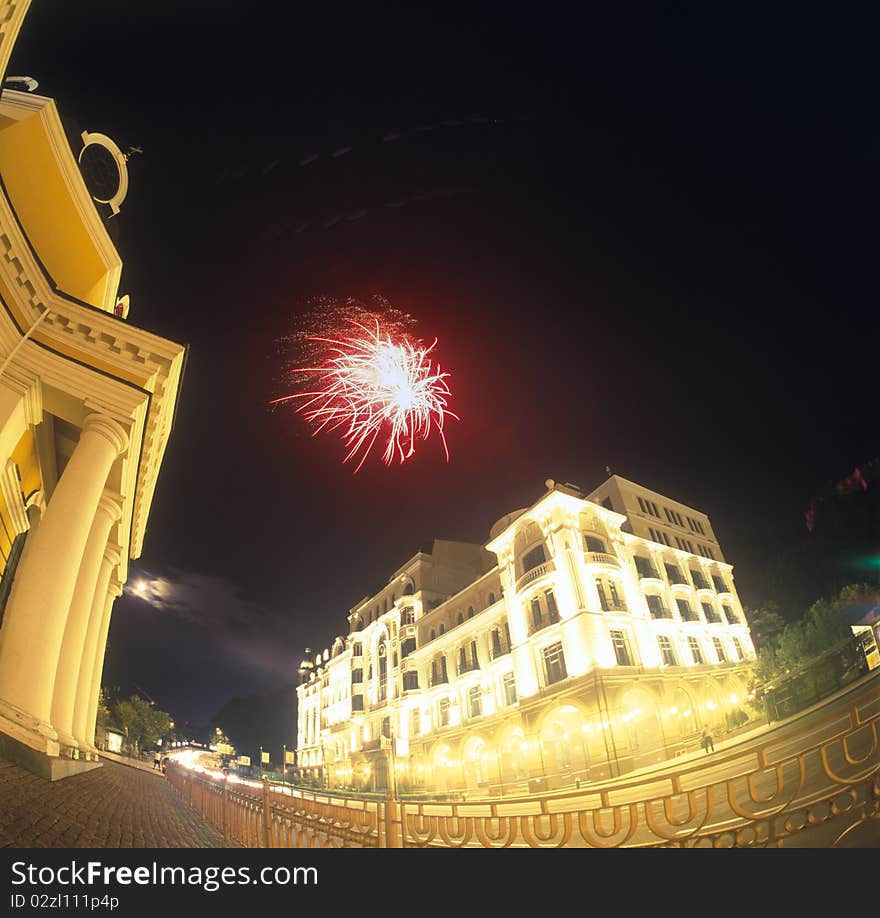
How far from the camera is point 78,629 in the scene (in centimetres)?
733

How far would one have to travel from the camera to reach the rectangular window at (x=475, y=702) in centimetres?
1484

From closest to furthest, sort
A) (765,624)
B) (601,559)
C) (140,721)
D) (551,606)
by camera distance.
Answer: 1. (601,559)
2. (765,624)
3. (551,606)
4. (140,721)

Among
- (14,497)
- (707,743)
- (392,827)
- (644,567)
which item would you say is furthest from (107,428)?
(644,567)

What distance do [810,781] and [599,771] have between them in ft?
10.9

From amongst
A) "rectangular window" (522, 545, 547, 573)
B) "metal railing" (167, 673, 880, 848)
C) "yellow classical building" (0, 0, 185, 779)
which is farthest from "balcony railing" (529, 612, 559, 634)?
"yellow classical building" (0, 0, 185, 779)

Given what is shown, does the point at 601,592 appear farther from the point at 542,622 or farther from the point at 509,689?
the point at 509,689

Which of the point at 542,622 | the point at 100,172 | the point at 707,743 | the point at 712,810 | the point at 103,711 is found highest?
the point at 100,172

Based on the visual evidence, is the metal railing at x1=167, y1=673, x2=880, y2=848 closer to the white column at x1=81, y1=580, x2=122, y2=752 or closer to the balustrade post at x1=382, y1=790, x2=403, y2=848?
the balustrade post at x1=382, y1=790, x2=403, y2=848

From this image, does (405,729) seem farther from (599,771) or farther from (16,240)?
(16,240)

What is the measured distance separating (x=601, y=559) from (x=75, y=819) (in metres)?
10.4

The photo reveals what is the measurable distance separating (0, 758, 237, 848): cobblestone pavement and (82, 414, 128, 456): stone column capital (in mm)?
4871

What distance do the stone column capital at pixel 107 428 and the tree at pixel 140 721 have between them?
13.7m
